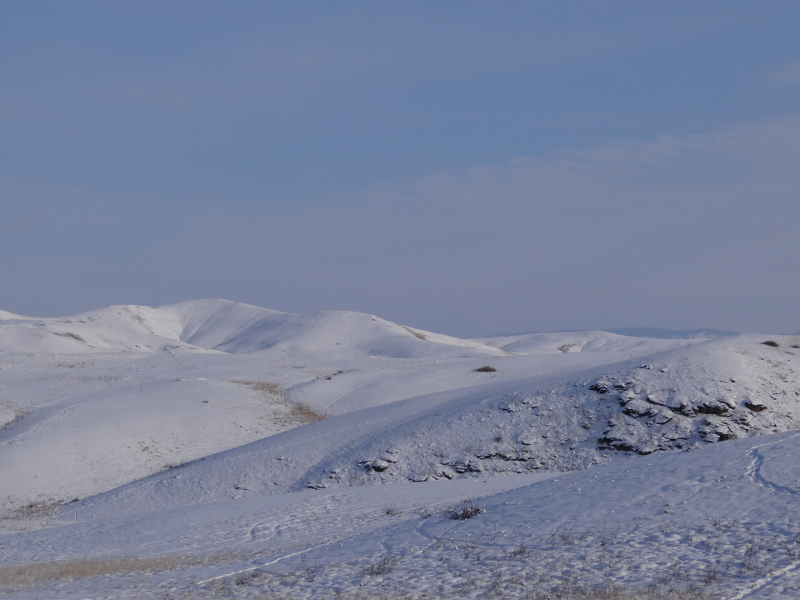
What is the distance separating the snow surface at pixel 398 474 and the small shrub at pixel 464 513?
0.27 meters

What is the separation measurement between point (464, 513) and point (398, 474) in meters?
12.4

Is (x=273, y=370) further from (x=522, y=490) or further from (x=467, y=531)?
(x=467, y=531)

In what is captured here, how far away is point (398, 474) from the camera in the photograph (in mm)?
29938

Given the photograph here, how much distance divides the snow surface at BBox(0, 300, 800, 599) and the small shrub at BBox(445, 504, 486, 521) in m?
0.27

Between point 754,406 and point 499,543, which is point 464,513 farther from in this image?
point 754,406

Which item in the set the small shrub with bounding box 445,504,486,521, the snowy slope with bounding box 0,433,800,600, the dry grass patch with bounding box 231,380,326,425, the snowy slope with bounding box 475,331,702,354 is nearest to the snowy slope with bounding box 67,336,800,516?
the snowy slope with bounding box 0,433,800,600

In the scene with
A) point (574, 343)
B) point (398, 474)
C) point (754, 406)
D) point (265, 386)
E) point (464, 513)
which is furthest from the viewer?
point (574, 343)

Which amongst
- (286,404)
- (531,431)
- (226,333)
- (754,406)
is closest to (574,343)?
(226,333)

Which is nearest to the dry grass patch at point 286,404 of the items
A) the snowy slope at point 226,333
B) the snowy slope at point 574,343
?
the snowy slope at point 226,333

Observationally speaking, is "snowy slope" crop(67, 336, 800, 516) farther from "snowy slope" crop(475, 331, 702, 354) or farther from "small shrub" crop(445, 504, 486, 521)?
"snowy slope" crop(475, 331, 702, 354)

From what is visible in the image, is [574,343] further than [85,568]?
Yes

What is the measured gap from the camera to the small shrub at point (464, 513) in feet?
58.1

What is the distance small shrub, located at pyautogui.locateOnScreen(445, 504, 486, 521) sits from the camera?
17703mm

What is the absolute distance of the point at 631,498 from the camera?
16984 millimetres
